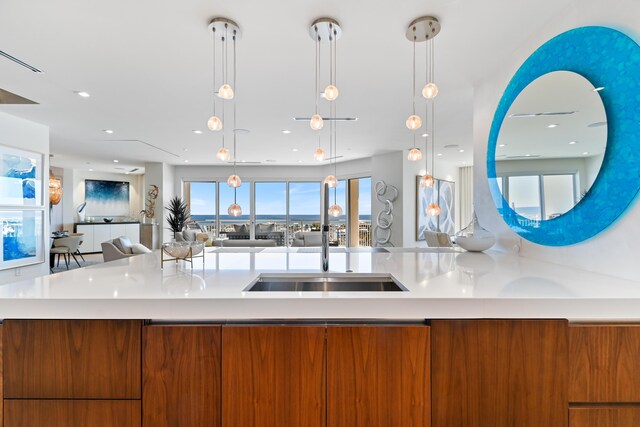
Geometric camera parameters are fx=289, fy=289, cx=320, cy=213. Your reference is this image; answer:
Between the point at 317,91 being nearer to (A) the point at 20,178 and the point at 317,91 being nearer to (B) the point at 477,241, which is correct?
(B) the point at 477,241

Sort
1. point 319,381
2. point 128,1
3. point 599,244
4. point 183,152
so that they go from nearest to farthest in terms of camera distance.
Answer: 1. point 319,381
2. point 599,244
3. point 128,1
4. point 183,152

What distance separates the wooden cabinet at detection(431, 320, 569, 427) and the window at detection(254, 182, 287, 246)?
307 inches

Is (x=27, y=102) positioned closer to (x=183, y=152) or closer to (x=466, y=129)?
(x=183, y=152)

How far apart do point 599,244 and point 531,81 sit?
1.11 meters

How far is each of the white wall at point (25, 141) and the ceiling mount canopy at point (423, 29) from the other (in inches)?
195

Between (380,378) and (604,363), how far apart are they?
79 cm

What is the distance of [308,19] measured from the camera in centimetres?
191

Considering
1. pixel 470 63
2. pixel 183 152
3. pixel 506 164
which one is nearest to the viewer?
pixel 506 164

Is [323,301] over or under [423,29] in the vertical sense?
under

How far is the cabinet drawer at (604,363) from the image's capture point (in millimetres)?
1020

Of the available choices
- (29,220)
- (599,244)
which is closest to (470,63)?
(599,244)

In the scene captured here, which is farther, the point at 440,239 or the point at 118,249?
the point at 440,239

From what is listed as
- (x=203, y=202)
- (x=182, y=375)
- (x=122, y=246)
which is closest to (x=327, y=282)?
(x=182, y=375)

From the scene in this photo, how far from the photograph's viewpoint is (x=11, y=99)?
3.34m
